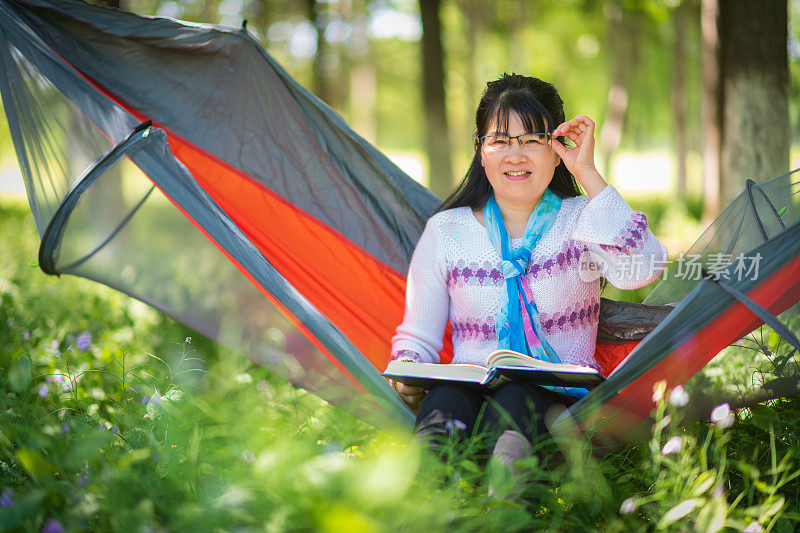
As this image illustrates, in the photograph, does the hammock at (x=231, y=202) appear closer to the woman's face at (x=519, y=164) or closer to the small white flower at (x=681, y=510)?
the small white flower at (x=681, y=510)

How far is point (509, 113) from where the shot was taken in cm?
229

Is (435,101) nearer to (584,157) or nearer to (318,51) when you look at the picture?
(318,51)

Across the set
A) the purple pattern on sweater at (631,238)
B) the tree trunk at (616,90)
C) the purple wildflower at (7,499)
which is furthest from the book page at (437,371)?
the tree trunk at (616,90)

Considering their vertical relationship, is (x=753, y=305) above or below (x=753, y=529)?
above

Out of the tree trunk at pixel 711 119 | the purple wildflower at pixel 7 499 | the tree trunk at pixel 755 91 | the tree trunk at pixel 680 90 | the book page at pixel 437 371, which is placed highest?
the tree trunk at pixel 680 90

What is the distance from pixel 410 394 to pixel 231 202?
111 centimetres

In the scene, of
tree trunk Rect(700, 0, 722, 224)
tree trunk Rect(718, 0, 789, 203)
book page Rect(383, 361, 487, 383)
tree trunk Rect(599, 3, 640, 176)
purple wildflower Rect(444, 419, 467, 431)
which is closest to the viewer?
purple wildflower Rect(444, 419, 467, 431)

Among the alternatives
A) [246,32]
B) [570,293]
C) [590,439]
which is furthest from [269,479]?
[246,32]

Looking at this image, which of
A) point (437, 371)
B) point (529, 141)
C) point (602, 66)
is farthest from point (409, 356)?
point (602, 66)

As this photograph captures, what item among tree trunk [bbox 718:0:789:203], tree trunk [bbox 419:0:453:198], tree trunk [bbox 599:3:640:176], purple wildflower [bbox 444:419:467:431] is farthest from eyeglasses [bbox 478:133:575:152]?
tree trunk [bbox 599:3:640:176]

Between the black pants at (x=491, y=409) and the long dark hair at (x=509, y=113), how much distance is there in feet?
2.30

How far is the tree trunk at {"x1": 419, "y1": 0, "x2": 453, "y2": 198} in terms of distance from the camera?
6496mm

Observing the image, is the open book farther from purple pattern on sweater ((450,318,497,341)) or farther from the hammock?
purple pattern on sweater ((450,318,497,341))

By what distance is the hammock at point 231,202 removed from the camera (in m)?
2.13
